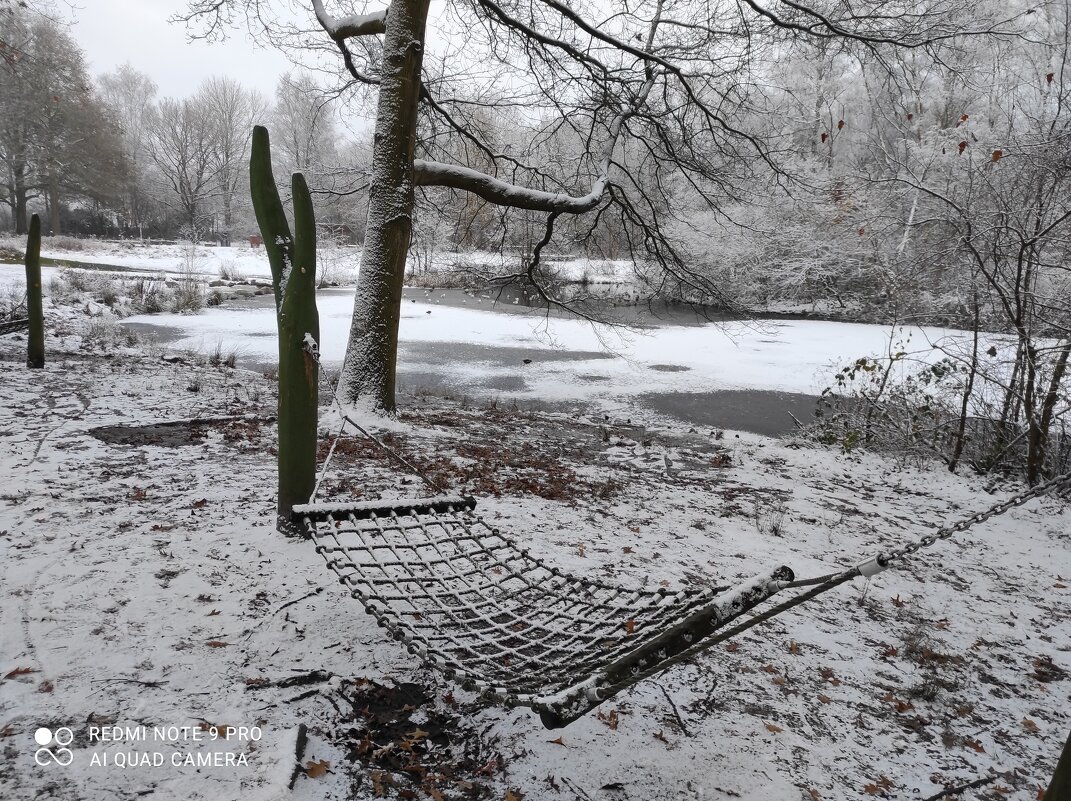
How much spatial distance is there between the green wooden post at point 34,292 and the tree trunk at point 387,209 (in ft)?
12.2

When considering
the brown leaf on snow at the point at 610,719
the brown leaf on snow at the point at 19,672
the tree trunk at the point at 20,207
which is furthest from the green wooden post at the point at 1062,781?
the tree trunk at the point at 20,207

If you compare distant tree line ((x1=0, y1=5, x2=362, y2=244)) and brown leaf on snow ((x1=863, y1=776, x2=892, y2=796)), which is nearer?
brown leaf on snow ((x1=863, y1=776, x2=892, y2=796))

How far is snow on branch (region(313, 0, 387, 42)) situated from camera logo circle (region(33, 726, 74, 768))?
7020 mm

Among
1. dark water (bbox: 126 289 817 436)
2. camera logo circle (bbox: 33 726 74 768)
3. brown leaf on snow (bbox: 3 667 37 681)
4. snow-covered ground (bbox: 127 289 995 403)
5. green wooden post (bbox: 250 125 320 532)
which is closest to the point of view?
camera logo circle (bbox: 33 726 74 768)

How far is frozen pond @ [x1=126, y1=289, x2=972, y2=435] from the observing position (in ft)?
34.5

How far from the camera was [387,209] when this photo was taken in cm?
629

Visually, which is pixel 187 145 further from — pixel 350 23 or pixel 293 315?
pixel 293 315

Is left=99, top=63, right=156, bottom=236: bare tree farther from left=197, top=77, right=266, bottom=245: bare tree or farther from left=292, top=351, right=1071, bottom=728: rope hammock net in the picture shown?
left=292, top=351, right=1071, bottom=728: rope hammock net

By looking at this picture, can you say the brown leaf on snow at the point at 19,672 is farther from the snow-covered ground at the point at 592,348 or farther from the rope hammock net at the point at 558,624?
the snow-covered ground at the point at 592,348

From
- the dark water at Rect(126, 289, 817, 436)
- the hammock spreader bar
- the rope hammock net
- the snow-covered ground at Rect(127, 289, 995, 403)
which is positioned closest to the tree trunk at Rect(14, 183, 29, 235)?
the snow-covered ground at Rect(127, 289, 995, 403)

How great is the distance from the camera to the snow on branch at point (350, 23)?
6.73 m

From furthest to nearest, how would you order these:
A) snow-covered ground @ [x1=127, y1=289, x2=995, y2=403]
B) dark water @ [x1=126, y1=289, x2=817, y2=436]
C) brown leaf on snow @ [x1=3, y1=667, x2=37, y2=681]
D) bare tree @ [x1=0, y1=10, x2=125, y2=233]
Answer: bare tree @ [x1=0, y1=10, x2=125, y2=233]
snow-covered ground @ [x1=127, y1=289, x2=995, y2=403]
dark water @ [x1=126, y1=289, x2=817, y2=436]
brown leaf on snow @ [x1=3, y1=667, x2=37, y2=681]

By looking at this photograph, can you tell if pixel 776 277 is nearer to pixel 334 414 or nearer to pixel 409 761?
pixel 334 414

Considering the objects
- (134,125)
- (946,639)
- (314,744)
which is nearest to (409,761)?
(314,744)
